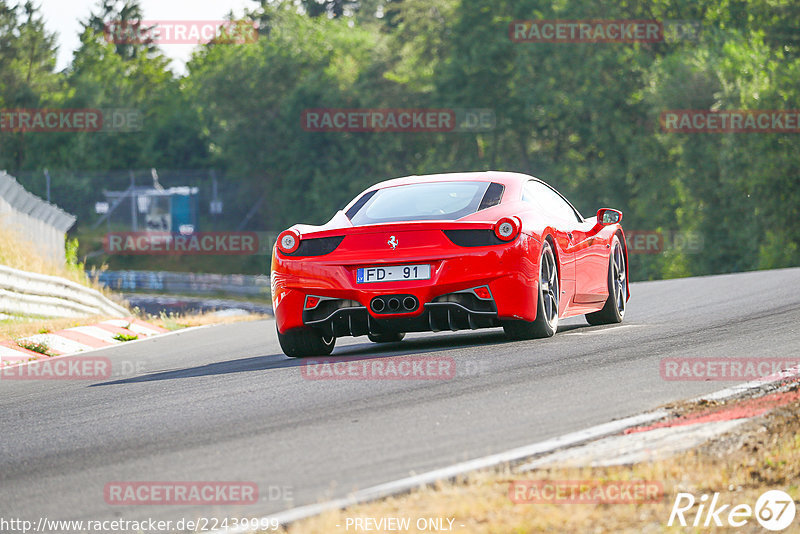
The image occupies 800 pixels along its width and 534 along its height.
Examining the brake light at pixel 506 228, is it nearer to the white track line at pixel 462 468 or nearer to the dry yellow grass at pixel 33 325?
the white track line at pixel 462 468

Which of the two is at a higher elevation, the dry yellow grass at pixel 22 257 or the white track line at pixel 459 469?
the dry yellow grass at pixel 22 257

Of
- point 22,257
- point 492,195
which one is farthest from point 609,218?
point 22,257

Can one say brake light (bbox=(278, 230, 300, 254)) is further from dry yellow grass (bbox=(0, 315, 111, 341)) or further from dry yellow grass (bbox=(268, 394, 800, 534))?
dry yellow grass (bbox=(0, 315, 111, 341))

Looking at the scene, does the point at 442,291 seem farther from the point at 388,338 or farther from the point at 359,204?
the point at 388,338

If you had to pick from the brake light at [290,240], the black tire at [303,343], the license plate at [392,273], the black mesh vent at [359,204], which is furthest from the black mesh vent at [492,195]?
the black tire at [303,343]

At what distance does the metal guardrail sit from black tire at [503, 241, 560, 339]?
39.8m

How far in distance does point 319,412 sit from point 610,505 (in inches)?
103

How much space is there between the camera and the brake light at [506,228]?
8.43 meters

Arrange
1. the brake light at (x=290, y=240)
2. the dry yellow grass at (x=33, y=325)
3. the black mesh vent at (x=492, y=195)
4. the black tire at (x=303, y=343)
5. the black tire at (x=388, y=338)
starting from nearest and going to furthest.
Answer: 1. the brake light at (x=290, y=240)
2. the black mesh vent at (x=492, y=195)
3. the black tire at (x=303, y=343)
4. the black tire at (x=388, y=338)
5. the dry yellow grass at (x=33, y=325)

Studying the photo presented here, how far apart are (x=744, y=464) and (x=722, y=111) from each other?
43.2 metres

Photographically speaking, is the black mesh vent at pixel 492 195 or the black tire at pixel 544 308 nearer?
the black tire at pixel 544 308

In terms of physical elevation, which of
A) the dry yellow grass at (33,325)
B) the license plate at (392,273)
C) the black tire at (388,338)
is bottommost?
the dry yellow grass at (33,325)

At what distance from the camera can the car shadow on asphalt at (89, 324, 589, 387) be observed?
29.2 feet

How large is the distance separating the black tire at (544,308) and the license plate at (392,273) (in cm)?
80
